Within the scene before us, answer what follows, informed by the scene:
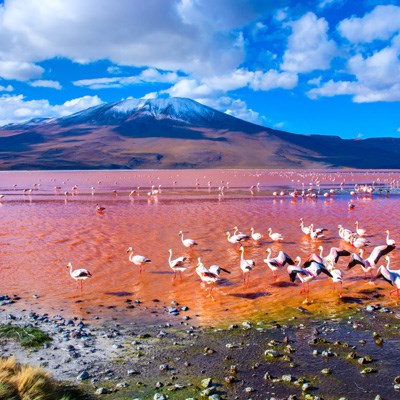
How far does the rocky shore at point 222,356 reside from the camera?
7223 mm

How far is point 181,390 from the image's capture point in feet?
23.7

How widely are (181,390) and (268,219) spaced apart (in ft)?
65.7

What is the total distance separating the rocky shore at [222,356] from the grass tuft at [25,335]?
138 mm

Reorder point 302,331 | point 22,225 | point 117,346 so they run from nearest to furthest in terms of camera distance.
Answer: point 117,346, point 302,331, point 22,225

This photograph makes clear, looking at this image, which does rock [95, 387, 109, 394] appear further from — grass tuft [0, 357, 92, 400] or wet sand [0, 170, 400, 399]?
wet sand [0, 170, 400, 399]

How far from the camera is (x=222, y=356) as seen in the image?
8.38 metres

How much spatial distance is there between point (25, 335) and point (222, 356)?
12.8 ft

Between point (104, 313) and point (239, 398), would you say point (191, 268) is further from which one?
point (239, 398)

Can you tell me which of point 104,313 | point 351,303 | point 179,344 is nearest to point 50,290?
point 104,313

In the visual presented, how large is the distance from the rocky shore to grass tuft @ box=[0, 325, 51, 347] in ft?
0.45

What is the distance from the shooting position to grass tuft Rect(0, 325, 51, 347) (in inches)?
350

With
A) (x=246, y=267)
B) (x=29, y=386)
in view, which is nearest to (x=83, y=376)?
(x=29, y=386)

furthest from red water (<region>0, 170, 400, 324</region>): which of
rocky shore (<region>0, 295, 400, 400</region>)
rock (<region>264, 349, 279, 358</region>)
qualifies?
rock (<region>264, 349, 279, 358</region>)

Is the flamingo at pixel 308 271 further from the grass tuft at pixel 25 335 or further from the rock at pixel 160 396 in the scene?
the grass tuft at pixel 25 335
